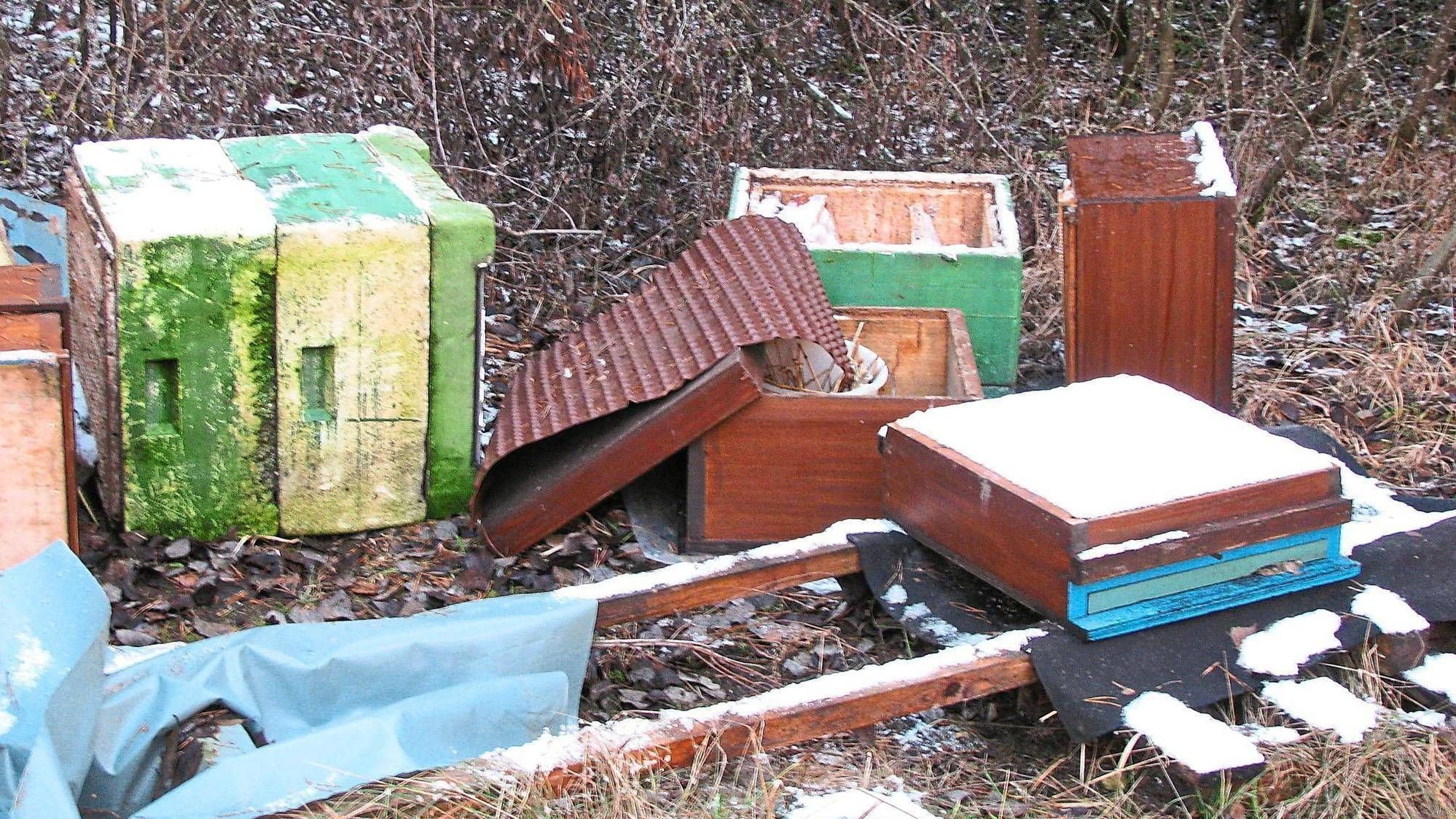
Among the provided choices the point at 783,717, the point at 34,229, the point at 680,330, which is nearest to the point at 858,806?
the point at 783,717

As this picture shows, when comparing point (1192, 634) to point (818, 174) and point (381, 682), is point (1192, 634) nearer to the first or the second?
point (381, 682)

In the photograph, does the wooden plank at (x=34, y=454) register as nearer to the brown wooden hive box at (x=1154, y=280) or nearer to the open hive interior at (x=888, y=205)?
the open hive interior at (x=888, y=205)

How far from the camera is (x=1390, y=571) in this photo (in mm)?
3414

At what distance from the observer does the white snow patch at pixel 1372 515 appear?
11.7ft

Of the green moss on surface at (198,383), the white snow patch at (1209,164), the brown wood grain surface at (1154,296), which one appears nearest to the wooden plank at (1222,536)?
the brown wood grain surface at (1154,296)

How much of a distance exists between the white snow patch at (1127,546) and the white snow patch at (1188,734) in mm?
300

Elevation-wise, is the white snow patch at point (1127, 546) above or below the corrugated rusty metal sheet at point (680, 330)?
below

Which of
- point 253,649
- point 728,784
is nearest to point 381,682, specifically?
point 253,649

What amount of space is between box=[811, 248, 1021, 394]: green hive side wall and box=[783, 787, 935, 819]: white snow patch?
7.41 ft

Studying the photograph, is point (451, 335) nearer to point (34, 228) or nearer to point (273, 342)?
point (273, 342)

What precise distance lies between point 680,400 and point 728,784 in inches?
51.7

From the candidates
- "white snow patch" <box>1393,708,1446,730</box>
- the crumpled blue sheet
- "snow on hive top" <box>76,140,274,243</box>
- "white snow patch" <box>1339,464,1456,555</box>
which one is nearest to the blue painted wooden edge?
"snow on hive top" <box>76,140,274,243</box>

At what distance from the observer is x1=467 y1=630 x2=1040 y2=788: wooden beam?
Result: 2.73 metres

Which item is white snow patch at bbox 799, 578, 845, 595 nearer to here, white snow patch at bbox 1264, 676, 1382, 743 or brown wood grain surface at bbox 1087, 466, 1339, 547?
brown wood grain surface at bbox 1087, 466, 1339, 547
